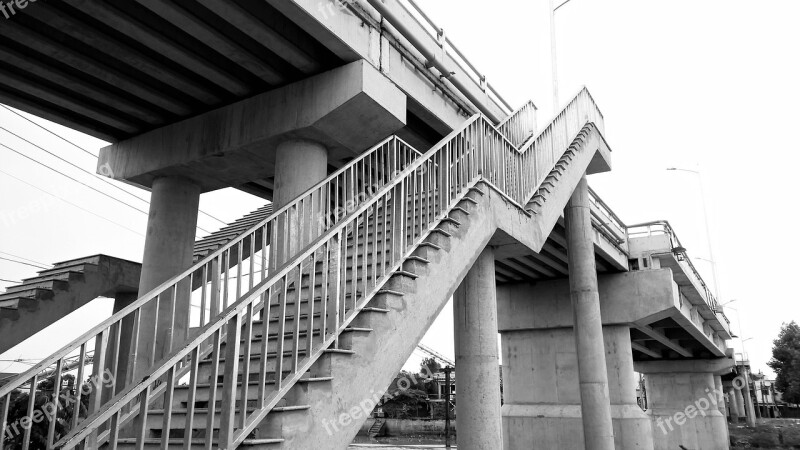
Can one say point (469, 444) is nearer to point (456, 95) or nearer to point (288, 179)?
point (288, 179)

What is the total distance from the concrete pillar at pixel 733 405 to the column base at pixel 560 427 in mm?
70371

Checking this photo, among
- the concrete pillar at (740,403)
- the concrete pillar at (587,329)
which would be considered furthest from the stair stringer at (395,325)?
the concrete pillar at (740,403)

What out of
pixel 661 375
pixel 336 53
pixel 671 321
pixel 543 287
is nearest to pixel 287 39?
pixel 336 53

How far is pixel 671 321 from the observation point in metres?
28.6

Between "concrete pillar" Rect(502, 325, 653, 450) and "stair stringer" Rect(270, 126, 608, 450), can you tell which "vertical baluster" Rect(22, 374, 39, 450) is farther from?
"concrete pillar" Rect(502, 325, 653, 450)

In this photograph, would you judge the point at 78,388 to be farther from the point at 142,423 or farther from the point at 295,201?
the point at 295,201

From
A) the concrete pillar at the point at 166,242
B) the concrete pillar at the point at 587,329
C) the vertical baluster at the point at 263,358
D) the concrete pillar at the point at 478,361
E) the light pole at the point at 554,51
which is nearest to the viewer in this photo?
the vertical baluster at the point at 263,358

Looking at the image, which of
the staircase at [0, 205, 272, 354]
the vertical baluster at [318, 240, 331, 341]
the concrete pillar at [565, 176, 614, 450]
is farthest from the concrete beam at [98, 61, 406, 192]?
the concrete pillar at [565, 176, 614, 450]

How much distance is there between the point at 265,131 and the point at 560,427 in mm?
17368

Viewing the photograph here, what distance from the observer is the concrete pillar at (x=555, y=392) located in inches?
822

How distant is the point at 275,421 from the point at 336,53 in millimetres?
5956

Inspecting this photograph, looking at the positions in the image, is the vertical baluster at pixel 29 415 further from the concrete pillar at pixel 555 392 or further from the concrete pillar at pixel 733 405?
the concrete pillar at pixel 733 405

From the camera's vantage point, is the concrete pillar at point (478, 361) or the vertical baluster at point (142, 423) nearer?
the vertical baluster at point (142, 423)

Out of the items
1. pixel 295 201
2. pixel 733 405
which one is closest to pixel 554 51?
pixel 295 201
